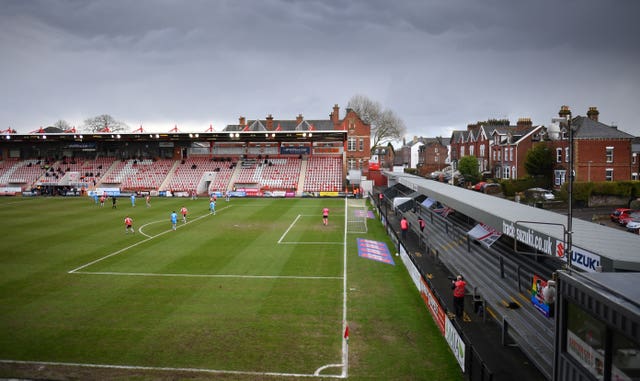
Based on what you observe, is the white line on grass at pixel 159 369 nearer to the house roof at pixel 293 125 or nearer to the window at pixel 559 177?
the window at pixel 559 177

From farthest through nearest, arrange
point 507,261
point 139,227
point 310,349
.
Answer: point 139,227
point 507,261
point 310,349

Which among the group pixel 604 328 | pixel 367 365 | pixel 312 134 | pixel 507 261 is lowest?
pixel 367 365

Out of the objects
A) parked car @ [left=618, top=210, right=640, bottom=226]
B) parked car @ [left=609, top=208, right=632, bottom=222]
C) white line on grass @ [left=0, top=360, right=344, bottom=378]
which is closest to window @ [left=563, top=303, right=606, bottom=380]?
white line on grass @ [left=0, top=360, right=344, bottom=378]

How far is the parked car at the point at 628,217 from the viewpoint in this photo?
29.4m

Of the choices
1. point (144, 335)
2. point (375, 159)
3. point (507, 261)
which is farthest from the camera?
point (375, 159)

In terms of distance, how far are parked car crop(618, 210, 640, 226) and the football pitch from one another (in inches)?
729

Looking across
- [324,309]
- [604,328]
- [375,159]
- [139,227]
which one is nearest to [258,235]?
[139,227]

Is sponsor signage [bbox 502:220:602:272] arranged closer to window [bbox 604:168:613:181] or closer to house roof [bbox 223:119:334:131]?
→ window [bbox 604:168:613:181]

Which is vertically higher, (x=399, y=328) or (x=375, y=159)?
(x=375, y=159)

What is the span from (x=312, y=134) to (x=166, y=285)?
1739 inches

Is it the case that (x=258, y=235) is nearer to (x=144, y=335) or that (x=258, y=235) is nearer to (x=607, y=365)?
(x=144, y=335)

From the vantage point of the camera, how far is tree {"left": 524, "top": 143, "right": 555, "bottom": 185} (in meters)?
48.8

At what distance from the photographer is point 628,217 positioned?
29953mm

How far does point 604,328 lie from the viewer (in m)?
5.95
